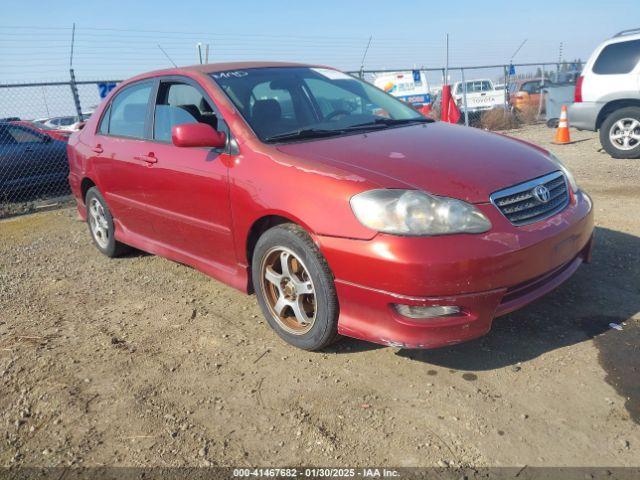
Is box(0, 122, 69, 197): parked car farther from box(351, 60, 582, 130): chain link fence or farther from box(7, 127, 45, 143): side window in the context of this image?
box(351, 60, 582, 130): chain link fence

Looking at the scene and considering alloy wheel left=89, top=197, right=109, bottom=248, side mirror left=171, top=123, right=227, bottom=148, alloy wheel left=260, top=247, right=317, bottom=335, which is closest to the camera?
alloy wheel left=260, top=247, right=317, bottom=335

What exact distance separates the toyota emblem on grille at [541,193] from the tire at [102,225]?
3.61m

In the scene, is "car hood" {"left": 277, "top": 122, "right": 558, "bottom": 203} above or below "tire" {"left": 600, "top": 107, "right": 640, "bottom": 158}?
above

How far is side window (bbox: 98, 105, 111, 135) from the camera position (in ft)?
15.5

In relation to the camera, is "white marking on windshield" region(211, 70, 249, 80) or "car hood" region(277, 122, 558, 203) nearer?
"car hood" region(277, 122, 558, 203)

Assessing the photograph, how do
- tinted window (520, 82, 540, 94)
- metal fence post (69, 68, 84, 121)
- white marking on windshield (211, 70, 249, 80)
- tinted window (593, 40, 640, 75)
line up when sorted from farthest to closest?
tinted window (520, 82, 540, 94), metal fence post (69, 68, 84, 121), tinted window (593, 40, 640, 75), white marking on windshield (211, 70, 249, 80)

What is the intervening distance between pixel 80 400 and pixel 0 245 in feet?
13.2

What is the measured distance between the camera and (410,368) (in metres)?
2.83

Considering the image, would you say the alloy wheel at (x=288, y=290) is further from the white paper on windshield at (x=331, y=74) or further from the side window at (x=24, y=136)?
the side window at (x=24, y=136)

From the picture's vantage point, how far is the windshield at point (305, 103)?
338 cm

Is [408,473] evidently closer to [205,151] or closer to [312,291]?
[312,291]

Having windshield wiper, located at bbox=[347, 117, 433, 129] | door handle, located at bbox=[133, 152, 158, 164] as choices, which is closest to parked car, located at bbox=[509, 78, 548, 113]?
windshield wiper, located at bbox=[347, 117, 433, 129]

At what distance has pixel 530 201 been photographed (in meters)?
2.79

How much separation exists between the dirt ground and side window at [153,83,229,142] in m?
1.27
